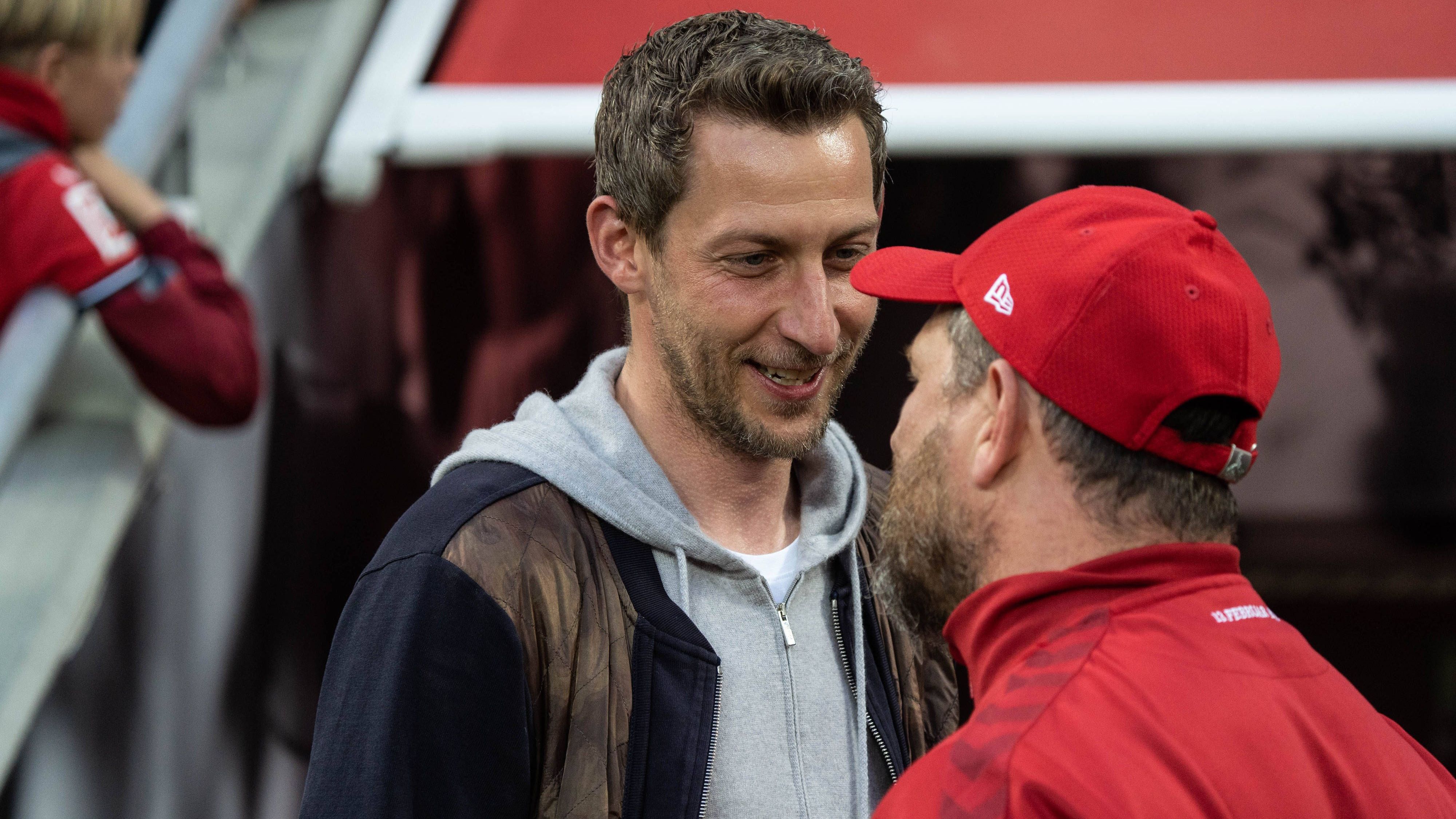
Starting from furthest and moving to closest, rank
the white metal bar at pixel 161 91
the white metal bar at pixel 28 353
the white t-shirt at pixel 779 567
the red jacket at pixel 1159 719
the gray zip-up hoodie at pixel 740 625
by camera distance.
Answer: the white metal bar at pixel 161 91 < the white metal bar at pixel 28 353 < the white t-shirt at pixel 779 567 < the gray zip-up hoodie at pixel 740 625 < the red jacket at pixel 1159 719

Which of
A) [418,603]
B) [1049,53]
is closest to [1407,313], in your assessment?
[1049,53]

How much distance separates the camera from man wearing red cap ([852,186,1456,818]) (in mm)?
1018

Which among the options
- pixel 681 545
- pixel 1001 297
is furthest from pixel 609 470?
pixel 1001 297

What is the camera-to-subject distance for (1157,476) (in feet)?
4.00

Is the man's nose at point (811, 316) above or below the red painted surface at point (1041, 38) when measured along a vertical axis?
below

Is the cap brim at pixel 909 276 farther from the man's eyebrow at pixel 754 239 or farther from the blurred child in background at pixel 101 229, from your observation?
the blurred child in background at pixel 101 229

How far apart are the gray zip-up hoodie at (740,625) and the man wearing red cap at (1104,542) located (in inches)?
6.1

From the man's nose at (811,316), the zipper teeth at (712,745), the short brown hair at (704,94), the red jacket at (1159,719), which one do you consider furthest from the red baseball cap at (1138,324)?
the zipper teeth at (712,745)

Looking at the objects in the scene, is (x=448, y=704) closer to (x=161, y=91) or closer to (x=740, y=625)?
(x=740, y=625)

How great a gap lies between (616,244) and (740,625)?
49 centimetres

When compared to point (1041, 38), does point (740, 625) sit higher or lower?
lower

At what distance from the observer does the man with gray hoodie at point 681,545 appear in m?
1.26

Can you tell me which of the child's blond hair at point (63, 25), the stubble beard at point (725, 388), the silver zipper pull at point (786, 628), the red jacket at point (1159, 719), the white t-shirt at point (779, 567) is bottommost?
the silver zipper pull at point (786, 628)

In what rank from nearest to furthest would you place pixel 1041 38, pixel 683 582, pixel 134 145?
pixel 683 582 → pixel 134 145 → pixel 1041 38
